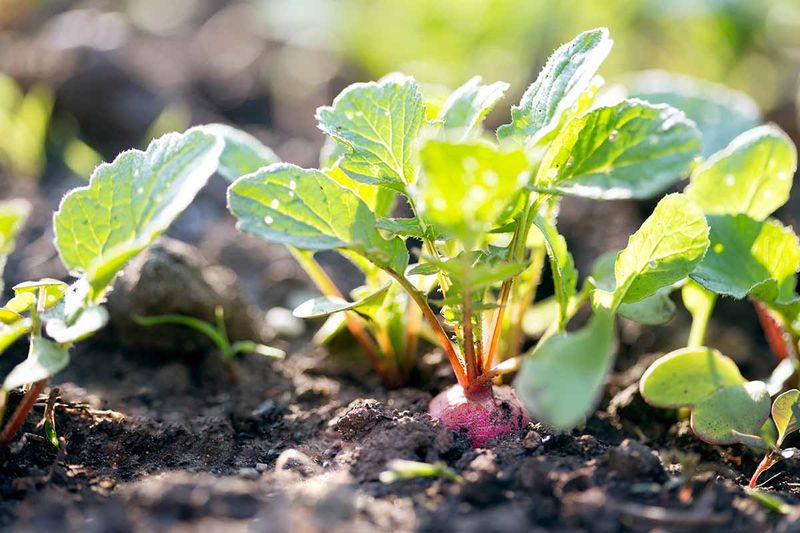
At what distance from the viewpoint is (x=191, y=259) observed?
213 cm

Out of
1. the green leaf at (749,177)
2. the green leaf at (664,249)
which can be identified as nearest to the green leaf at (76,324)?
the green leaf at (664,249)

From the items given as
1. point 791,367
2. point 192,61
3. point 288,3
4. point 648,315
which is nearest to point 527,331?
point 648,315

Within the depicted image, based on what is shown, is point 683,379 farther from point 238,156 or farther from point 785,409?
point 238,156

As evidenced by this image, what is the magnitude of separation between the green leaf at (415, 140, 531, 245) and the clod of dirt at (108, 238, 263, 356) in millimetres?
1025

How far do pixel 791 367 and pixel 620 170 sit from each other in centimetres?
75

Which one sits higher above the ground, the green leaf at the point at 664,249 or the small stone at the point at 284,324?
the green leaf at the point at 664,249

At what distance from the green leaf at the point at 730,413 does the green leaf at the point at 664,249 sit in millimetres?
294

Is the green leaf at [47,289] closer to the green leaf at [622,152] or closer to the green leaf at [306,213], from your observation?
the green leaf at [306,213]

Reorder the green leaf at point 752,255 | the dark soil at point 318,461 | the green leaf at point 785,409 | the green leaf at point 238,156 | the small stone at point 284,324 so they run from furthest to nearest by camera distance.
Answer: the small stone at point 284,324 < the green leaf at point 238,156 < the green leaf at point 752,255 < the green leaf at point 785,409 < the dark soil at point 318,461

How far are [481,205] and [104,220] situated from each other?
71cm

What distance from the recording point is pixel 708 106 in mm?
2387

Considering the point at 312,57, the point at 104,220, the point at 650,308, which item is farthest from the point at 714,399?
the point at 312,57

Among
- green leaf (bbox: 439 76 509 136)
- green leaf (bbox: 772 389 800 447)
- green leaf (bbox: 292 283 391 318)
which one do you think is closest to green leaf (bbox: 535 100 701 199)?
green leaf (bbox: 439 76 509 136)

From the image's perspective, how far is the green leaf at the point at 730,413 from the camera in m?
1.58
